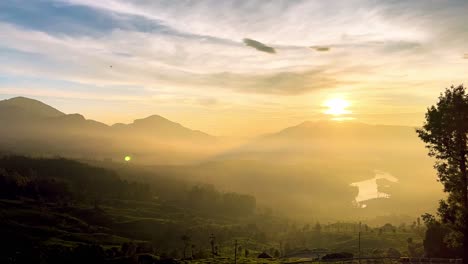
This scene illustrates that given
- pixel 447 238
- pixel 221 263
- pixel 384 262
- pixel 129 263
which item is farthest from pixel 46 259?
pixel 447 238

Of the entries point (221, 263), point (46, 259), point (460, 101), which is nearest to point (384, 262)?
point (460, 101)

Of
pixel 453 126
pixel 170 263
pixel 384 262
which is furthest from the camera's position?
pixel 170 263

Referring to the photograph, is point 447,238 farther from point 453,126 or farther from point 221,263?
point 221,263

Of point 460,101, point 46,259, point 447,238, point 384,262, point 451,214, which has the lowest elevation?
point 46,259

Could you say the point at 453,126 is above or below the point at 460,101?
below

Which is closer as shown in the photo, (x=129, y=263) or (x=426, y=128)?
(x=426, y=128)

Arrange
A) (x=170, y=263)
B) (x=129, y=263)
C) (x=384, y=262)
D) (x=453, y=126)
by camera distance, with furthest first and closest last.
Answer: (x=129, y=263)
(x=170, y=263)
(x=384, y=262)
(x=453, y=126)
